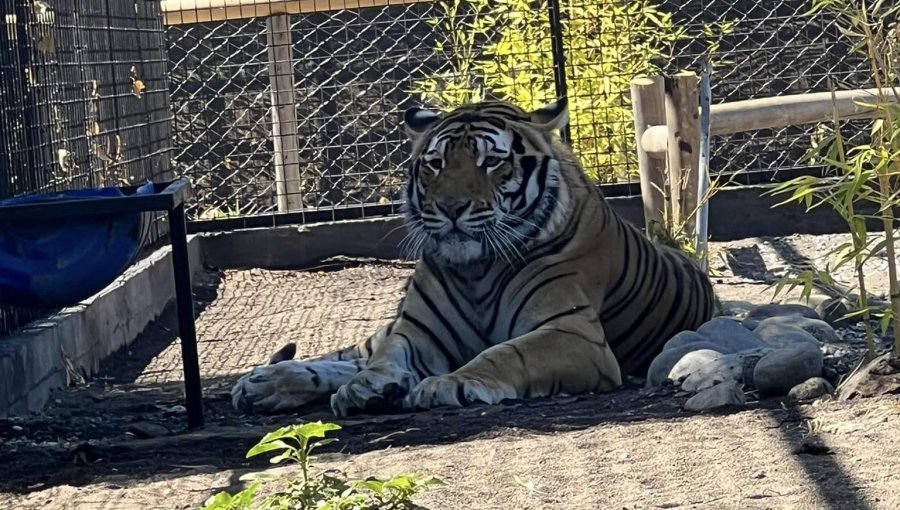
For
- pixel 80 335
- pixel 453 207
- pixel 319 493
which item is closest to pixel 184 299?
pixel 453 207

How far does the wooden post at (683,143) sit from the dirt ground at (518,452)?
106 inches

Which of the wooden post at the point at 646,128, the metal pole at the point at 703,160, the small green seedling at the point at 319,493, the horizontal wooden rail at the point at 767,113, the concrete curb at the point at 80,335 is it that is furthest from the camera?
the wooden post at the point at 646,128

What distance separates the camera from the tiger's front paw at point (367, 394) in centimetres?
463

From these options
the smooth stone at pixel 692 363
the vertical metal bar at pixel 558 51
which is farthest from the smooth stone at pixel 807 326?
the vertical metal bar at pixel 558 51

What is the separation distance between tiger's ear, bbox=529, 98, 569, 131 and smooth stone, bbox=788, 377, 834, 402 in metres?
1.80

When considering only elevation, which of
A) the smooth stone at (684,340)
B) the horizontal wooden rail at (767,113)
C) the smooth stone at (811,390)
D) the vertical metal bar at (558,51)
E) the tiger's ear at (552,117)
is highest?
the vertical metal bar at (558,51)

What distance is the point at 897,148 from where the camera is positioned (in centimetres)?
388

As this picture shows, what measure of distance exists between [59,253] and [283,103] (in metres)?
5.38

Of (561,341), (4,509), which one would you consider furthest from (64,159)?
(4,509)

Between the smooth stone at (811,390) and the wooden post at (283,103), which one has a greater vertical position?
the wooden post at (283,103)

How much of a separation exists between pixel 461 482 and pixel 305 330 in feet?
13.5

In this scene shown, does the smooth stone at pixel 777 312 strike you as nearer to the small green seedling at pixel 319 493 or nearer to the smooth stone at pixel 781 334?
the smooth stone at pixel 781 334

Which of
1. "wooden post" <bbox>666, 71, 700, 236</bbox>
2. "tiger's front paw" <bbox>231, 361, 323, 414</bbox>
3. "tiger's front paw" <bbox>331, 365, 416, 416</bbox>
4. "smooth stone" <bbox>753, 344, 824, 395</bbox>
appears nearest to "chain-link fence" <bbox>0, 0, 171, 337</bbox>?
"tiger's front paw" <bbox>231, 361, 323, 414</bbox>

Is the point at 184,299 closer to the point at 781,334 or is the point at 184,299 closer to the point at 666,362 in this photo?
the point at 666,362
